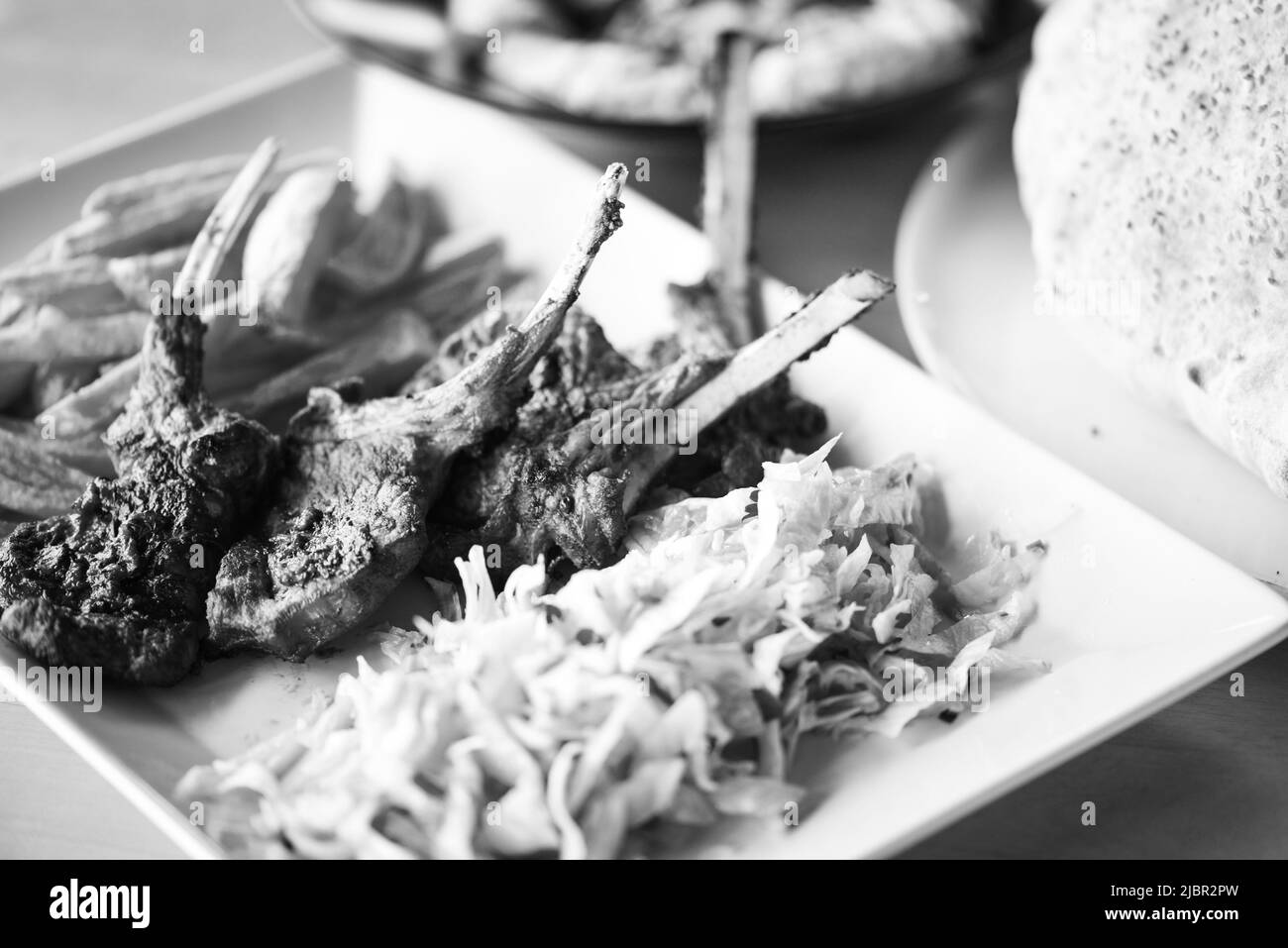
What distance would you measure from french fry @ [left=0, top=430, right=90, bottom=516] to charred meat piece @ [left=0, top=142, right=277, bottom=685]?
0.57 feet

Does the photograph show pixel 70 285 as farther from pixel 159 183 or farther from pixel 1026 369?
pixel 1026 369

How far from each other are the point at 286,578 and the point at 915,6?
9.22ft

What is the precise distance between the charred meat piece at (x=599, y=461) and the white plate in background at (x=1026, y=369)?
784 millimetres

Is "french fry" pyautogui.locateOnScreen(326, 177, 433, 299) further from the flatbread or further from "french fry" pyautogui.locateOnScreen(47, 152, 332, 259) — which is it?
the flatbread

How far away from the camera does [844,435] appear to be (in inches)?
126

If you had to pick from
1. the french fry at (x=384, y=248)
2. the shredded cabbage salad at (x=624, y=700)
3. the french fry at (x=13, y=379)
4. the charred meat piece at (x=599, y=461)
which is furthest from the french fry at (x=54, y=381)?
the shredded cabbage salad at (x=624, y=700)

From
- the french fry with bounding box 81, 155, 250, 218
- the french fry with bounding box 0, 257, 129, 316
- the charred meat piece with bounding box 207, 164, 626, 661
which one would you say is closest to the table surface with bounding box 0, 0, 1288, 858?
the charred meat piece with bounding box 207, 164, 626, 661

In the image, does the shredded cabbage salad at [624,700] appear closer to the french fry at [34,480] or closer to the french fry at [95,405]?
the french fry at [34,480]

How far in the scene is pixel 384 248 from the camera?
3707 mm

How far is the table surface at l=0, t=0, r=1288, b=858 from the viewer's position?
2465 mm

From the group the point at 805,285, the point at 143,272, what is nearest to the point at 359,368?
the point at 143,272

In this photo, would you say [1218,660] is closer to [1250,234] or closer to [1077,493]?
[1077,493]

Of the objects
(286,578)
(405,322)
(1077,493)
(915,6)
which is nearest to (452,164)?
(405,322)
